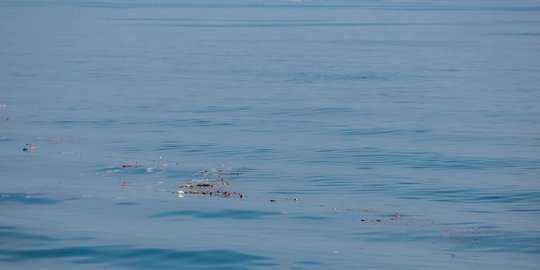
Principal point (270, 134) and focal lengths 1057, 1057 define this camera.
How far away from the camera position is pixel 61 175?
2348 cm

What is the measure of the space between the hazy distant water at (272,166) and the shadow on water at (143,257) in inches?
1.8

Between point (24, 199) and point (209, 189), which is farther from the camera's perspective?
point (209, 189)

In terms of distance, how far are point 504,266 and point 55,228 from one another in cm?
746

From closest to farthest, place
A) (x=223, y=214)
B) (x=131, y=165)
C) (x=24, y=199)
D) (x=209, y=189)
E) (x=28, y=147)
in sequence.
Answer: (x=223, y=214)
(x=24, y=199)
(x=209, y=189)
(x=131, y=165)
(x=28, y=147)

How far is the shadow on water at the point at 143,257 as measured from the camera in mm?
15734

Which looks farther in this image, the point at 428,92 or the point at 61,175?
the point at 428,92

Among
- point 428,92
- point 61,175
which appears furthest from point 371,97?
point 61,175

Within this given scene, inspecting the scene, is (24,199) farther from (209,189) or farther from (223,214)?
(223,214)

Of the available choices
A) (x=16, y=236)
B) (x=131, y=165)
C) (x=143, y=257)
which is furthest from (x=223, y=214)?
(x=131, y=165)

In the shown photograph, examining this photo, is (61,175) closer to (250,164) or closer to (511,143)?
(250,164)

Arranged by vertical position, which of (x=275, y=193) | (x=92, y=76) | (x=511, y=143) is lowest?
(x=275, y=193)

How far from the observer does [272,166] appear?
2525 cm

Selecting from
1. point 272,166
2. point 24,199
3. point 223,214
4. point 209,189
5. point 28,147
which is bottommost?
point 223,214

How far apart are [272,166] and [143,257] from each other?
30.8 feet
